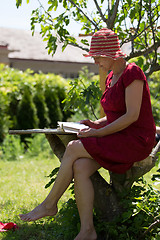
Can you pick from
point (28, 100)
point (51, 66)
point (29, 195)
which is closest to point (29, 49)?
point (51, 66)

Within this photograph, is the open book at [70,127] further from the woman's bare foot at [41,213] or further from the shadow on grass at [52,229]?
the shadow on grass at [52,229]

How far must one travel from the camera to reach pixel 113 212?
3055mm

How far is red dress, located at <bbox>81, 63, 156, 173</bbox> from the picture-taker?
9.05ft

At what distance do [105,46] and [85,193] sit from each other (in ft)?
3.49

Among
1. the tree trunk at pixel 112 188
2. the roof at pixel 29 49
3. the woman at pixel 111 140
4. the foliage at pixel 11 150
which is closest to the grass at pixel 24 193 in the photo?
the foliage at pixel 11 150

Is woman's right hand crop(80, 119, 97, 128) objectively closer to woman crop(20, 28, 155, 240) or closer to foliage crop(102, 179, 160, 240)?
woman crop(20, 28, 155, 240)

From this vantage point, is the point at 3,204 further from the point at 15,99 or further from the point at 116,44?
the point at 15,99

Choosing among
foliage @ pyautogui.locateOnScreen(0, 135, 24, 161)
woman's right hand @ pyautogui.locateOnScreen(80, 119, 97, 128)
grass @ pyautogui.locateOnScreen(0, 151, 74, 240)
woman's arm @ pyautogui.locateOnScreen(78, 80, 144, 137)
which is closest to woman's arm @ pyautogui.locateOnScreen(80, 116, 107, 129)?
woman's right hand @ pyautogui.locateOnScreen(80, 119, 97, 128)

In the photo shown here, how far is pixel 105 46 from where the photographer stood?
2.81m

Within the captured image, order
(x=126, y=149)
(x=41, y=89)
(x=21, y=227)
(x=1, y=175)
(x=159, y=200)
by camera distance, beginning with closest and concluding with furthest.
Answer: (x=126, y=149) → (x=159, y=200) → (x=21, y=227) → (x=1, y=175) → (x=41, y=89)

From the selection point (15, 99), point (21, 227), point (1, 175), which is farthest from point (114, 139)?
point (15, 99)

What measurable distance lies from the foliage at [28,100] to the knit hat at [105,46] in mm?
4884

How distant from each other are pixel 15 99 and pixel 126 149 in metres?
5.50

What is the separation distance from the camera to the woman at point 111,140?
9.01ft
